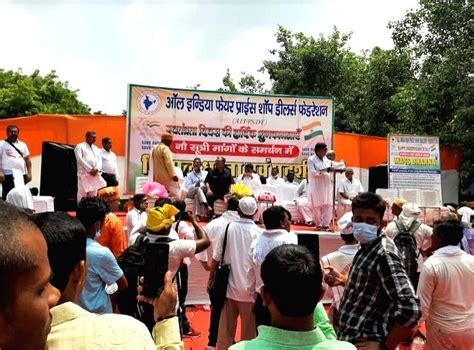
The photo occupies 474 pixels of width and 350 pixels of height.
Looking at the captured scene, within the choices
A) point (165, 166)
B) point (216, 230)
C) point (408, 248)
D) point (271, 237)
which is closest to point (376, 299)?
point (271, 237)

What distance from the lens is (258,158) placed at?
47.2 ft

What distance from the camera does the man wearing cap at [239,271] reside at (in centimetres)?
471

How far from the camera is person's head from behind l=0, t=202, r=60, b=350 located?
2.70 ft

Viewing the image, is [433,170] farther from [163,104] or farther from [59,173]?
[59,173]

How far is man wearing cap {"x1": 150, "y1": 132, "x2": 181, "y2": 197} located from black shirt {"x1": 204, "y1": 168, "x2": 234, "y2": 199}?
2.34 meters

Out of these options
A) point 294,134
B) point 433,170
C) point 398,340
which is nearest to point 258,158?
point 294,134

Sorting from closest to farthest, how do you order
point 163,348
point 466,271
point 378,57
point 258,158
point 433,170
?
point 163,348 < point 466,271 < point 433,170 < point 258,158 < point 378,57

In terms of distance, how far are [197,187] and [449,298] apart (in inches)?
300

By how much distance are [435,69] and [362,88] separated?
4127 millimetres

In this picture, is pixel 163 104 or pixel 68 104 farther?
pixel 68 104

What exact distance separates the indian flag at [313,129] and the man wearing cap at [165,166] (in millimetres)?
6719

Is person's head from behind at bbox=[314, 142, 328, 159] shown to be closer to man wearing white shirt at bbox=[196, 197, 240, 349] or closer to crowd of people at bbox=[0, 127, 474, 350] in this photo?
crowd of people at bbox=[0, 127, 474, 350]

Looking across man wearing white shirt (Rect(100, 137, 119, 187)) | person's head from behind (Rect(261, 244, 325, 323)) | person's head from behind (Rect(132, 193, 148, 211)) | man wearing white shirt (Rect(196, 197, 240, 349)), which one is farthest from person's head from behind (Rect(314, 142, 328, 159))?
person's head from behind (Rect(261, 244, 325, 323))

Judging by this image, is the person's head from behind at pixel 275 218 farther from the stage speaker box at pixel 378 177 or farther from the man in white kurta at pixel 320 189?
the stage speaker box at pixel 378 177
